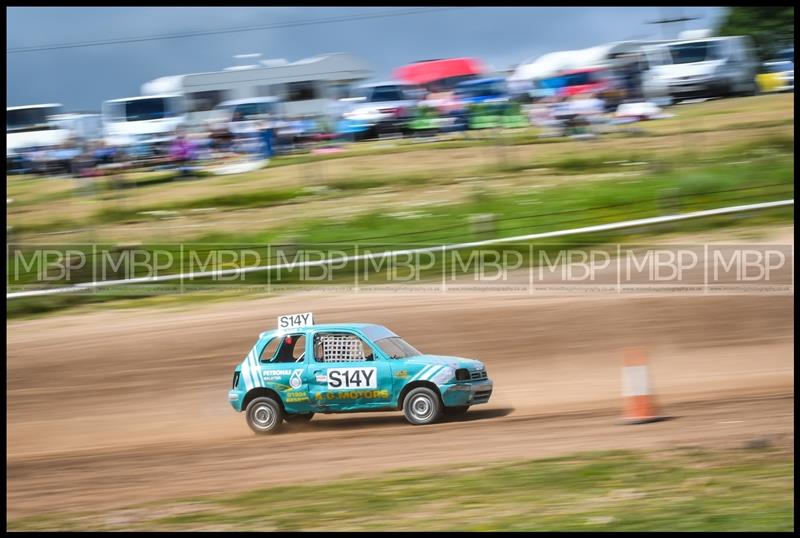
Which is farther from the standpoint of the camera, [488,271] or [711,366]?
[488,271]

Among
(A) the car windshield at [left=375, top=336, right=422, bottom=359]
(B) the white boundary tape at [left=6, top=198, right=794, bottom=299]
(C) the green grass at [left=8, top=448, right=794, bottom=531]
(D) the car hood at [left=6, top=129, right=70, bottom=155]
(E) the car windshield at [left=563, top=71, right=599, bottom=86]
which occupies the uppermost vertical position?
(E) the car windshield at [left=563, top=71, right=599, bottom=86]

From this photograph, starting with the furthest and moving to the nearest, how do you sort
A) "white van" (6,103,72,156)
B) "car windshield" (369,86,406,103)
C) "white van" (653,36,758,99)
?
"car windshield" (369,86,406,103) → "white van" (653,36,758,99) → "white van" (6,103,72,156)

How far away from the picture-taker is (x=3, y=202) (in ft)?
43.0

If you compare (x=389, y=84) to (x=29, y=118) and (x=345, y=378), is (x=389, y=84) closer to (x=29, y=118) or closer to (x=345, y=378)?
(x=29, y=118)

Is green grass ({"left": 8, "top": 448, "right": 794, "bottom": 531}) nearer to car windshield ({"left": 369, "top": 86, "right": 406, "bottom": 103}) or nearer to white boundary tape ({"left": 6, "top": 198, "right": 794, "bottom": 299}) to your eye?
white boundary tape ({"left": 6, "top": 198, "right": 794, "bottom": 299})

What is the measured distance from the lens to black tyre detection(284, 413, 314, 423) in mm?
9961

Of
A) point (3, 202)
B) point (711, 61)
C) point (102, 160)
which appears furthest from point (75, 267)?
point (711, 61)

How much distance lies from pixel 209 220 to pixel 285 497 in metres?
8.26

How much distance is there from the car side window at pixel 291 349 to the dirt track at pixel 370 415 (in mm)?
832

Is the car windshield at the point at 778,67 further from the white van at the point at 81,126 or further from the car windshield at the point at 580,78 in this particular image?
the white van at the point at 81,126

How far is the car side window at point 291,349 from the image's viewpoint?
9938 millimetres

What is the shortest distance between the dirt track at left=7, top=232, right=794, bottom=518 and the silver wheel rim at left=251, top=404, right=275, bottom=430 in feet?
0.59

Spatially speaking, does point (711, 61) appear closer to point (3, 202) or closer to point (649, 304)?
point (649, 304)

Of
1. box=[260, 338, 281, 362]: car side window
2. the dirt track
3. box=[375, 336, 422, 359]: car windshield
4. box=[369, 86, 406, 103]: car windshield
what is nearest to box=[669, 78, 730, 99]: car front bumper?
box=[369, 86, 406, 103]: car windshield
